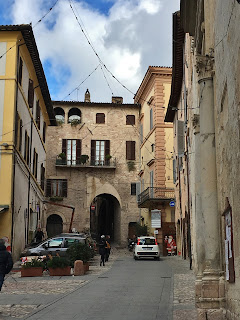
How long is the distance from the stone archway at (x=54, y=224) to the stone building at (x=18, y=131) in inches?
569

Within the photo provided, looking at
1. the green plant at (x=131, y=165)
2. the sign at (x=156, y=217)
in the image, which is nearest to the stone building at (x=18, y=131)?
the sign at (x=156, y=217)

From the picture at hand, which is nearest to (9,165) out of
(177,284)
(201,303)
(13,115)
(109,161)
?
(13,115)

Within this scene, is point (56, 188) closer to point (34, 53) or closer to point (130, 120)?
point (130, 120)

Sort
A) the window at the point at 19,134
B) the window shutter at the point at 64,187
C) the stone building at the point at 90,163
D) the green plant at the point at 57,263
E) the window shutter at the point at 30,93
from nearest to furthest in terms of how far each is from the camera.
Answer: the green plant at the point at 57,263 < the window at the point at 19,134 < the window shutter at the point at 30,93 < the stone building at the point at 90,163 < the window shutter at the point at 64,187

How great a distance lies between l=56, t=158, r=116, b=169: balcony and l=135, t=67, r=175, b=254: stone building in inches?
203

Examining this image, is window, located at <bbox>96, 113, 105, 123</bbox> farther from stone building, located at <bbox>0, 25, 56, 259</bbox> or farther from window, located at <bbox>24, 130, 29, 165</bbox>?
window, located at <bbox>24, 130, 29, 165</bbox>

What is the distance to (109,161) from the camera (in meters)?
45.5

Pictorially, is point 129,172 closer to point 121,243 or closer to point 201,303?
point 121,243

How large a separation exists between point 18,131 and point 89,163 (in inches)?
848

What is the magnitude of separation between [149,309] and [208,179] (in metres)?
3.09

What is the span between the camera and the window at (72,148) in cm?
4544

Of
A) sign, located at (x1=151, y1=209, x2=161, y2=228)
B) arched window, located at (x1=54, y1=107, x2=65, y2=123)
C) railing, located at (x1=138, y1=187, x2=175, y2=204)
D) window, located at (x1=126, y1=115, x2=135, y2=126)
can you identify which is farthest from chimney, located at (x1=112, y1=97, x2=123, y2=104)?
sign, located at (x1=151, y1=209, x2=161, y2=228)

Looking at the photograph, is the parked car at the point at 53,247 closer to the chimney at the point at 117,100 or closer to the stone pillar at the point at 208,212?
the stone pillar at the point at 208,212

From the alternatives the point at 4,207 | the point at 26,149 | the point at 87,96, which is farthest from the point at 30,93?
the point at 87,96
